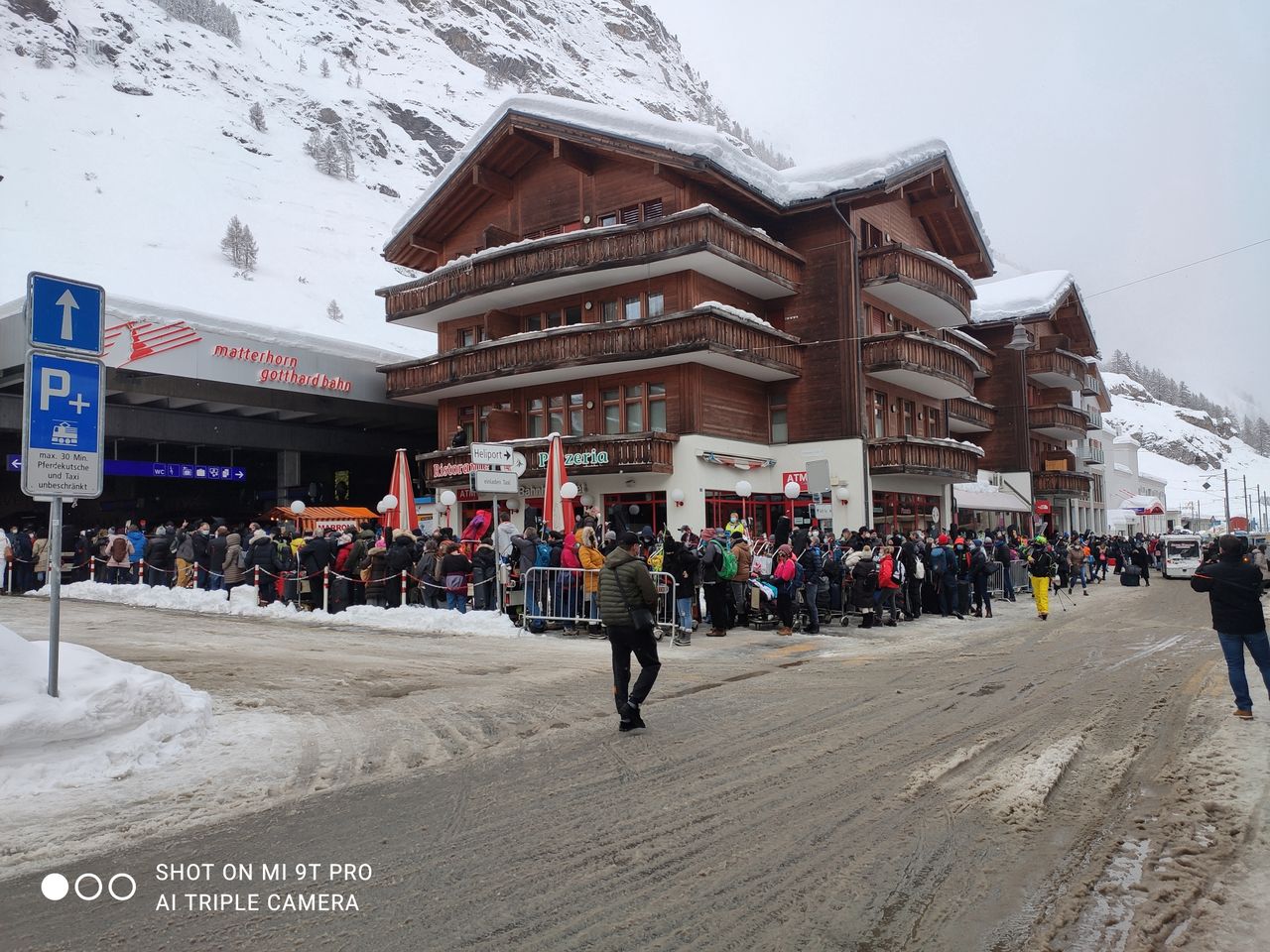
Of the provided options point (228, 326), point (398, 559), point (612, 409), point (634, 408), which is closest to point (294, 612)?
point (398, 559)

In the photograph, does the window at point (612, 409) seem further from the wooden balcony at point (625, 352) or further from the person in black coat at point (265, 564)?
the person in black coat at point (265, 564)

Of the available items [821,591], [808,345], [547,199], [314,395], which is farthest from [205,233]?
[821,591]

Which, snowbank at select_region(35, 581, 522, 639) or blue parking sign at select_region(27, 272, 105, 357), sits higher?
blue parking sign at select_region(27, 272, 105, 357)

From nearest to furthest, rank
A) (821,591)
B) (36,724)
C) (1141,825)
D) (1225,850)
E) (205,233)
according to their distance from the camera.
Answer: (1225,850)
(1141,825)
(36,724)
(821,591)
(205,233)

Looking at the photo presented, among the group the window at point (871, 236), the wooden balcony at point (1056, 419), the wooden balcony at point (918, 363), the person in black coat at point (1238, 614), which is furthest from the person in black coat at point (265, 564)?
the wooden balcony at point (1056, 419)

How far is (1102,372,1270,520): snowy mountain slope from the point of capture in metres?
142

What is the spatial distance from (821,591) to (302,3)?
192 metres

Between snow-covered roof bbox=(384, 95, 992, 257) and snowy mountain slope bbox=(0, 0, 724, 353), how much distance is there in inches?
1311

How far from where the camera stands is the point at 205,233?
3248 inches

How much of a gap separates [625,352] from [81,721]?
22262 mm

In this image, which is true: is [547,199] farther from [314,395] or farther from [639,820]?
[639,820]

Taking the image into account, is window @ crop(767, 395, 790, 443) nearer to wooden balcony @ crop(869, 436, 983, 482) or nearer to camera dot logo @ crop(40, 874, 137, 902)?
wooden balcony @ crop(869, 436, 983, 482)

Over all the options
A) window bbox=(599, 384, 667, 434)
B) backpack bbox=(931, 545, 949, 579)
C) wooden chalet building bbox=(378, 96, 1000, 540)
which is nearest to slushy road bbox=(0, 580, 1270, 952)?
backpack bbox=(931, 545, 949, 579)

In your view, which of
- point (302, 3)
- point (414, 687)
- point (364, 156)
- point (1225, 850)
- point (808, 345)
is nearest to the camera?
point (1225, 850)
